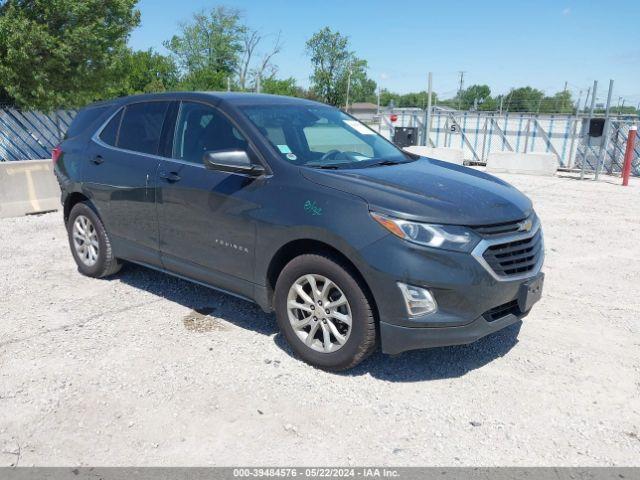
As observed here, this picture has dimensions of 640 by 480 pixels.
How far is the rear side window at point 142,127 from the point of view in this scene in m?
4.59

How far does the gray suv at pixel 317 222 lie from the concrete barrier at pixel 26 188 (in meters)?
4.40

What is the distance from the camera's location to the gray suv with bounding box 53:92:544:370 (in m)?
3.17

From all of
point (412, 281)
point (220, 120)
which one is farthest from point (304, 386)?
point (220, 120)

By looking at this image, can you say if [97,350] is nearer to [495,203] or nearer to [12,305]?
[12,305]

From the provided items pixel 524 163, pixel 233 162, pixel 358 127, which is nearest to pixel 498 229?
pixel 233 162

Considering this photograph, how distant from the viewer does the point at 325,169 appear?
12.2 ft

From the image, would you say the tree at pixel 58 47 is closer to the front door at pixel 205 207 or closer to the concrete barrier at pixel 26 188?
the concrete barrier at pixel 26 188

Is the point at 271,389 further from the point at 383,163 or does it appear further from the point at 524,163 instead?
the point at 524,163

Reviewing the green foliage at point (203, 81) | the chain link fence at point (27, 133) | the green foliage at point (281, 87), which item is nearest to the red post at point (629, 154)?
the chain link fence at point (27, 133)

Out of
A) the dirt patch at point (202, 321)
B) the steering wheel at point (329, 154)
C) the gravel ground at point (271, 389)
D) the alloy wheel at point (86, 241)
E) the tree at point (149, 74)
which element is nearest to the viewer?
the gravel ground at point (271, 389)

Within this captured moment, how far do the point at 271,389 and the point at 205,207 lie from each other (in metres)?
1.45

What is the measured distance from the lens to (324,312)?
138 inches

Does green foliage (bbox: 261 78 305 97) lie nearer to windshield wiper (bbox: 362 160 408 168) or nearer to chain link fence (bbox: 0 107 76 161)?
chain link fence (bbox: 0 107 76 161)

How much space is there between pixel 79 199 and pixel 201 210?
2104 millimetres
